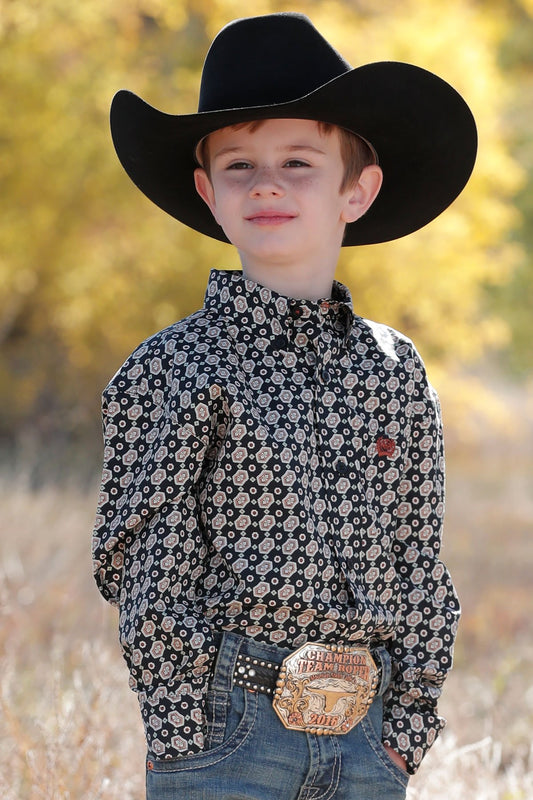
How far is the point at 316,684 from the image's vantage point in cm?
192

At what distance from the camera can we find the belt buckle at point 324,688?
1.89 m

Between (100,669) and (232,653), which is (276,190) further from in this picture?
(100,669)

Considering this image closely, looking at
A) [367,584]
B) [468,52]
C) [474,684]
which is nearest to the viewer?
[367,584]

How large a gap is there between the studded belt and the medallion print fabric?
32 mm

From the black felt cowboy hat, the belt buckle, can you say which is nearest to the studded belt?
the belt buckle

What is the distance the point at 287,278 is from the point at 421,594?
674 mm

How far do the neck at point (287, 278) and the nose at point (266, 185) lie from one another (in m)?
0.15

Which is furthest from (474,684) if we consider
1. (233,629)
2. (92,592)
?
(233,629)

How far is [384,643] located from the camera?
214cm

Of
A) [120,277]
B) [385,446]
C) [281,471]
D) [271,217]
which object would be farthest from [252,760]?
[120,277]

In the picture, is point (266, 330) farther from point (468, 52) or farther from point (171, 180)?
point (468, 52)

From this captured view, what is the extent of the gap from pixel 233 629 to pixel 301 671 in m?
0.14

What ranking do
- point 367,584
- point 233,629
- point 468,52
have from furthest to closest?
point 468,52 < point 367,584 < point 233,629

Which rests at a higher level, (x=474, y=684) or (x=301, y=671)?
(x=474, y=684)
